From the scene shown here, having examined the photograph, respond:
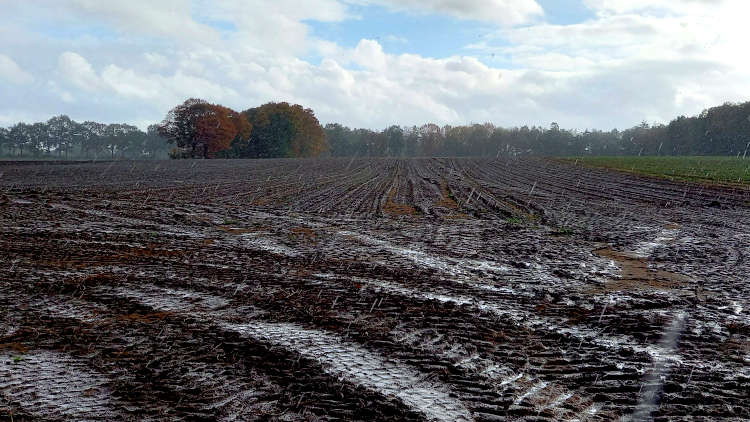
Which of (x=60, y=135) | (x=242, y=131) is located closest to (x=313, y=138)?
(x=242, y=131)

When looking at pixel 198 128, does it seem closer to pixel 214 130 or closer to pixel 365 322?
pixel 214 130

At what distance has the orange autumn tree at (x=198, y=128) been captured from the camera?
9244 centimetres

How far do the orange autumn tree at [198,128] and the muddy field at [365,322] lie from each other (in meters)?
80.7

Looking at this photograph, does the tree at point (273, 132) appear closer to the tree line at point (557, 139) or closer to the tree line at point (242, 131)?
the tree line at point (242, 131)

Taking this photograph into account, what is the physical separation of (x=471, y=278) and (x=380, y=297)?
80.0 inches

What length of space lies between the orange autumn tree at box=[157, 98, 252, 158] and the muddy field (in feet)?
265

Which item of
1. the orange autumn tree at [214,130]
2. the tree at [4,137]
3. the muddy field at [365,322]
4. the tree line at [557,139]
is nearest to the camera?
the muddy field at [365,322]

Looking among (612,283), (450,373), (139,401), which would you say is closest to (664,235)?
(612,283)

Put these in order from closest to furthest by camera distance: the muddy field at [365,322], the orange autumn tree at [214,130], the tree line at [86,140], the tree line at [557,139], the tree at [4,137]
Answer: the muddy field at [365,322]
the orange autumn tree at [214,130]
the tree line at [557,139]
the tree at [4,137]
the tree line at [86,140]

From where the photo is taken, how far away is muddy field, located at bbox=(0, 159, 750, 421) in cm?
452

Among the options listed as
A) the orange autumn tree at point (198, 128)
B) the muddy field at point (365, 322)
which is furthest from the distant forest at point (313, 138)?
the muddy field at point (365, 322)

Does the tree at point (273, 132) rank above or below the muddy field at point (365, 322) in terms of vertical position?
above

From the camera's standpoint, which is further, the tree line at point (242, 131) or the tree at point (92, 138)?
the tree at point (92, 138)

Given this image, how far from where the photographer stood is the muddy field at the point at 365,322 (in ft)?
14.8
